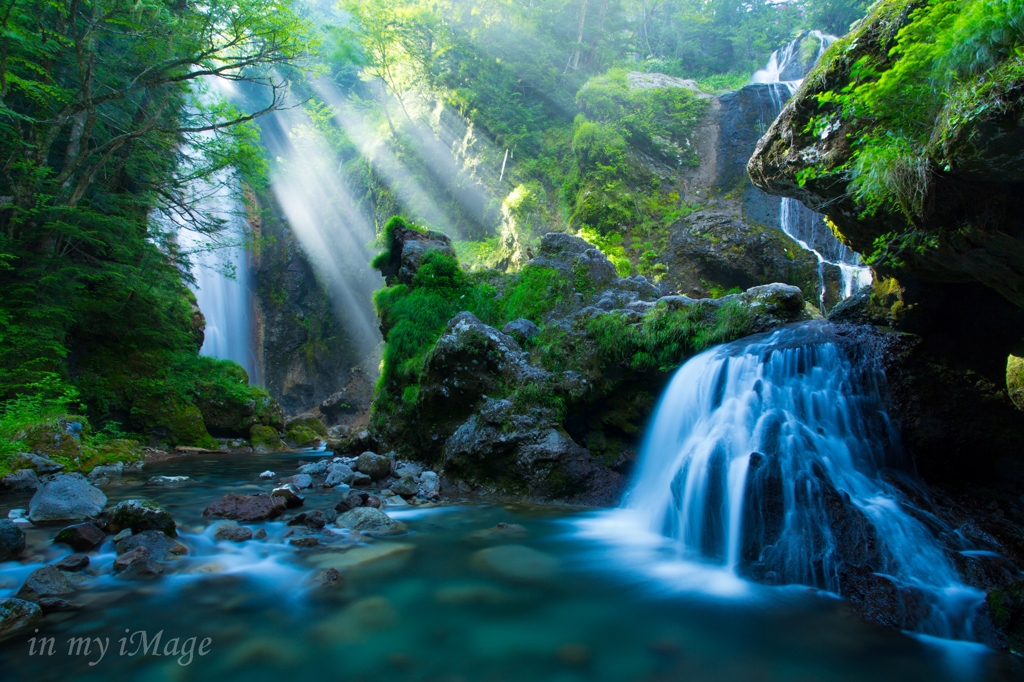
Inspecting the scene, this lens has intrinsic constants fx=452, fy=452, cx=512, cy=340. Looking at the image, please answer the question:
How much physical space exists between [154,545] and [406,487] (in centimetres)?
284

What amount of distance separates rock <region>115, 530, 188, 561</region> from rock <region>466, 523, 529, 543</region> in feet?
7.88

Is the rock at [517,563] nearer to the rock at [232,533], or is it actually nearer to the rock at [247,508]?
the rock at [232,533]

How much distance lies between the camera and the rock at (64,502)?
13.8ft

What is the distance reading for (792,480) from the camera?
12.2 feet

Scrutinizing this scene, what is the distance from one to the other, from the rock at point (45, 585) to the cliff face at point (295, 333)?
20261 mm

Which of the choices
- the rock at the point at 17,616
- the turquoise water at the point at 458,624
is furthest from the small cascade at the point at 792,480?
the rock at the point at 17,616

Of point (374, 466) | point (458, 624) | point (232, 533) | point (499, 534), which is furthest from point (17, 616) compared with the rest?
point (374, 466)

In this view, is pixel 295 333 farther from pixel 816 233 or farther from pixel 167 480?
pixel 816 233

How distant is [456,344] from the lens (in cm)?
676

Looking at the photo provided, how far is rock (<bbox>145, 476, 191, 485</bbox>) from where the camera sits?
6.79 meters

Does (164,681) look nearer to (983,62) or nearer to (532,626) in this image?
(532,626)

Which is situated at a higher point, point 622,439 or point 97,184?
point 97,184

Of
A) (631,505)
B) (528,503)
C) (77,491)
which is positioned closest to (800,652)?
(631,505)

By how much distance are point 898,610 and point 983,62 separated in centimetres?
324
